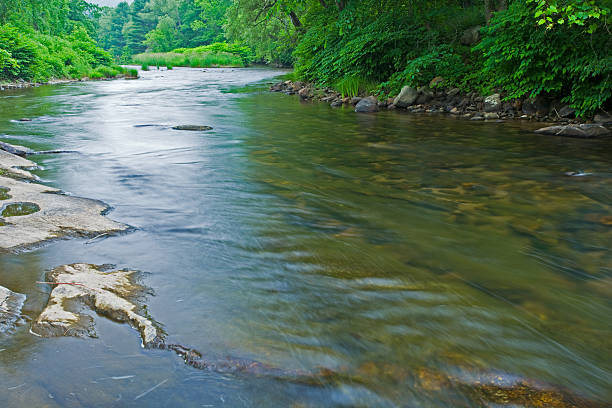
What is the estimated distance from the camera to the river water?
213 centimetres

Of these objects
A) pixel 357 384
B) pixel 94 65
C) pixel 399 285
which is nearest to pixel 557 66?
pixel 399 285

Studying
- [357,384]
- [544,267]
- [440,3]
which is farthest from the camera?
[440,3]

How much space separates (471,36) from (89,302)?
13.8 m

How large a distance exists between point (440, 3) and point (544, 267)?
15.1 metres

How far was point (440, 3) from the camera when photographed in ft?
53.1

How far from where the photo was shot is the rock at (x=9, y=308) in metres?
2.47

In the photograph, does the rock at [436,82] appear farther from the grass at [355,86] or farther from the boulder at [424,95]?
the grass at [355,86]

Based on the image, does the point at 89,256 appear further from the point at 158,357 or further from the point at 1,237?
the point at 158,357

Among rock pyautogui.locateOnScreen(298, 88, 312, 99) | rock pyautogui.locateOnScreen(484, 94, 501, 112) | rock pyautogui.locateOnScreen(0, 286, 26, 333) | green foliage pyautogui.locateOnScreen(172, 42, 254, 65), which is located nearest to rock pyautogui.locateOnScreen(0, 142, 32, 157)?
rock pyautogui.locateOnScreen(0, 286, 26, 333)

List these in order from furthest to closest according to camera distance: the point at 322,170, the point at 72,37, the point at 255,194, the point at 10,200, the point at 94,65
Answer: the point at 72,37 → the point at 94,65 → the point at 322,170 → the point at 255,194 → the point at 10,200

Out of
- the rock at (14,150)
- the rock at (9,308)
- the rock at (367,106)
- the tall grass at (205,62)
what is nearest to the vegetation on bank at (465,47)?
the rock at (367,106)

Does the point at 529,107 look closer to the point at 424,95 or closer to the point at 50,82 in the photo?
the point at 424,95

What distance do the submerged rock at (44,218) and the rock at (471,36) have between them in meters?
12.3

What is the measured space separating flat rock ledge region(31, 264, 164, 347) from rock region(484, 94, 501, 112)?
415 inches
